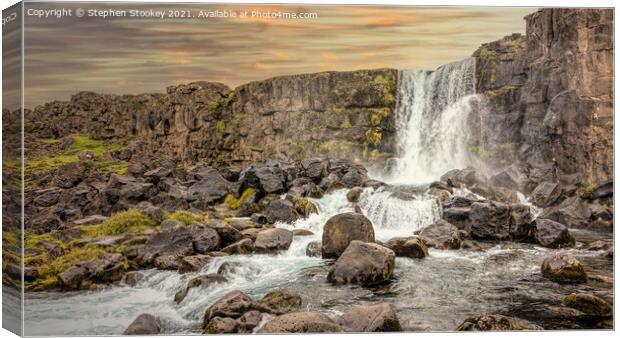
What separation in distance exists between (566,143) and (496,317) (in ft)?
17.6

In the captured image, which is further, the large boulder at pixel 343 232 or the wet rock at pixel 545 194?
the large boulder at pixel 343 232

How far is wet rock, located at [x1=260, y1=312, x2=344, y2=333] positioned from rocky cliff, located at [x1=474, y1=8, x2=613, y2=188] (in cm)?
575

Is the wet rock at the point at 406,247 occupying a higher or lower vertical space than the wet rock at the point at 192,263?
higher

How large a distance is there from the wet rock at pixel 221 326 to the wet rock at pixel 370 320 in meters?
1.75

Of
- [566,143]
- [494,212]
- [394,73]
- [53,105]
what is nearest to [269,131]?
[394,73]

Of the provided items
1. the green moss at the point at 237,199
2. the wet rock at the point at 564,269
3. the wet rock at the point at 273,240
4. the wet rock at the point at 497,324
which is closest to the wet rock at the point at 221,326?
the wet rock at the point at 273,240

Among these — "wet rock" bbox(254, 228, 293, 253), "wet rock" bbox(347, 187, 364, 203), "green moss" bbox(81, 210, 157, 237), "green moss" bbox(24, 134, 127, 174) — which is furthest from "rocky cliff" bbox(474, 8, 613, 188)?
"green moss" bbox(24, 134, 127, 174)

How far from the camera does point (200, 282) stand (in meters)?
11.7

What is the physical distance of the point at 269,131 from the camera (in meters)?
13.9

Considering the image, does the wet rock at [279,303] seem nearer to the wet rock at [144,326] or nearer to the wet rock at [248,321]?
the wet rock at [248,321]

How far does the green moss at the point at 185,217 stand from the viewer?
523 inches

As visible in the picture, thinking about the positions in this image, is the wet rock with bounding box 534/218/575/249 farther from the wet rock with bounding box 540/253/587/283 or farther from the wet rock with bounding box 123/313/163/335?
the wet rock with bounding box 123/313/163/335

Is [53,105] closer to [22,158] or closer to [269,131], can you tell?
[22,158]

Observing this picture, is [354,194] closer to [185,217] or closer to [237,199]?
[237,199]
